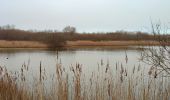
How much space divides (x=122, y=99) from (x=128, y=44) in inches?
1077

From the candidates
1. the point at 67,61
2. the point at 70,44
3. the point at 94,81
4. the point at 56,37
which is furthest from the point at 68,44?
the point at 94,81

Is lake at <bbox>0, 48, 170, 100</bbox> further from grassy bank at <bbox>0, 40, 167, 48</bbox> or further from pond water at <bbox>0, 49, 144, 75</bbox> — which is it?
grassy bank at <bbox>0, 40, 167, 48</bbox>

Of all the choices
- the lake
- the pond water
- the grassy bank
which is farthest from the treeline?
the lake

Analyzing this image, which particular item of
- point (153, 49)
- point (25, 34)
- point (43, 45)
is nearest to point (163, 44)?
point (153, 49)

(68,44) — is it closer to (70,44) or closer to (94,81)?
(70,44)

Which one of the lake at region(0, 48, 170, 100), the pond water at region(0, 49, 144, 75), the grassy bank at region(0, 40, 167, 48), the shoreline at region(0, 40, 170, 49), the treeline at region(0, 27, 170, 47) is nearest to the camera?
the lake at region(0, 48, 170, 100)

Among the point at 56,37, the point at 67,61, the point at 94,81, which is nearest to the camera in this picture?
the point at 94,81

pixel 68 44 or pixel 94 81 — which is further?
pixel 68 44

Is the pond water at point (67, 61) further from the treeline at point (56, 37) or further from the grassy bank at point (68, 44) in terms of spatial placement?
the treeline at point (56, 37)

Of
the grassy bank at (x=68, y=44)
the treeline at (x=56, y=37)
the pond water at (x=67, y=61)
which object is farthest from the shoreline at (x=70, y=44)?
the pond water at (x=67, y=61)

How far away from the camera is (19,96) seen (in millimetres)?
4758

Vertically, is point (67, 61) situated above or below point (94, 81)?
below

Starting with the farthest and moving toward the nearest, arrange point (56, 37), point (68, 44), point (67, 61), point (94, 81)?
1. point (68, 44)
2. point (56, 37)
3. point (67, 61)
4. point (94, 81)

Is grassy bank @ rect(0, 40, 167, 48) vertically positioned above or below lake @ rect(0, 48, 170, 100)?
below
